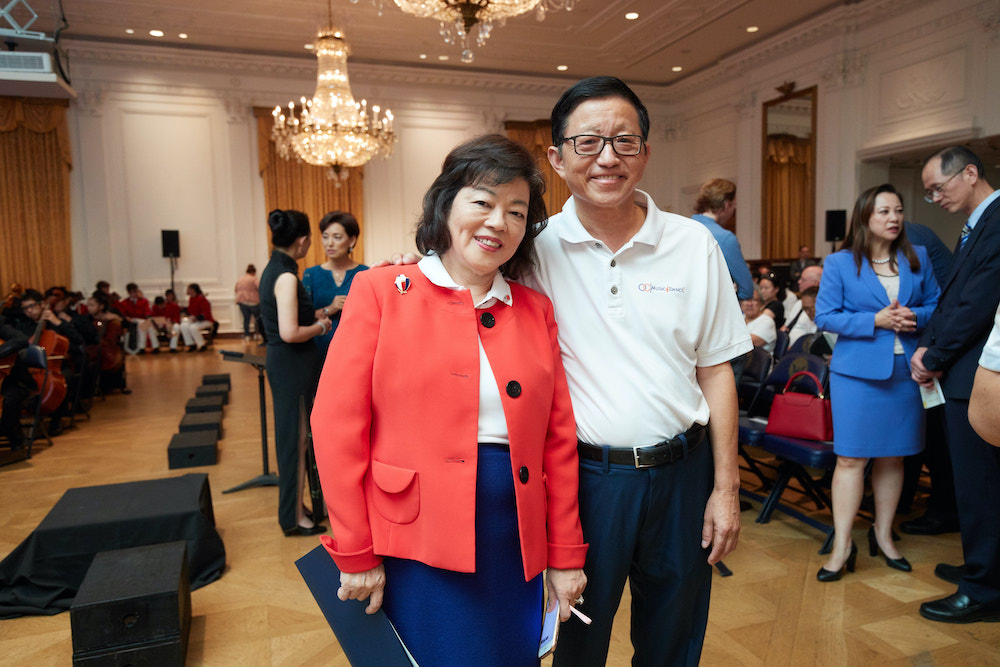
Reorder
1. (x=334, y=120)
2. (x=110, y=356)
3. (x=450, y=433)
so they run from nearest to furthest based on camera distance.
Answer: (x=450, y=433) → (x=110, y=356) → (x=334, y=120)

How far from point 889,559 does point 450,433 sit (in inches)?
109

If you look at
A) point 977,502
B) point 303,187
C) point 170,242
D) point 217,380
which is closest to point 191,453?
point 217,380

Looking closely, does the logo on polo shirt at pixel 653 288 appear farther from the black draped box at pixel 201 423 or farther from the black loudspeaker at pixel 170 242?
the black loudspeaker at pixel 170 242

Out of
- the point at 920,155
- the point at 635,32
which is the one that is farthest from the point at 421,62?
the point at 920,155

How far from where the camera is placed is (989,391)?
1.54 meters

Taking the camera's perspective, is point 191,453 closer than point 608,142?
No

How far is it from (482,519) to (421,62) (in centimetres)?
1352

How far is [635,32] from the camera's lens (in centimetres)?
1176

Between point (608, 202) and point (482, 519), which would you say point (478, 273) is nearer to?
point (608, 202)

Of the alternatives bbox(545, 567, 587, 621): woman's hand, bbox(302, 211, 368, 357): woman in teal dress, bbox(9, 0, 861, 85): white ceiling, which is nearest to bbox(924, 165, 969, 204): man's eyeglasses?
bbox(545, 567, 587, 621): woman's hand

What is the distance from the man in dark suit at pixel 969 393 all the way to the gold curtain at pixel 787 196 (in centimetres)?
981

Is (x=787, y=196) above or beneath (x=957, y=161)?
above

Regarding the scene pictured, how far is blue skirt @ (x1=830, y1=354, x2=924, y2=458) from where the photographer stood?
289 centimetres

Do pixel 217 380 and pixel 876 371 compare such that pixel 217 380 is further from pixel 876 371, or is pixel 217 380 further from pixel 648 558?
pixel 648 558
